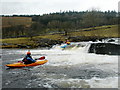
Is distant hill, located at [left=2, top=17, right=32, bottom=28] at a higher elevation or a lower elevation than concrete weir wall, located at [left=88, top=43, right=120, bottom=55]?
higher

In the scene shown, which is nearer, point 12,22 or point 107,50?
point 107,50

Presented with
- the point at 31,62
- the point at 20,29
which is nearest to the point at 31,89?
the point at 31,62

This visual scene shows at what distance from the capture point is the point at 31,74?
13875 millimetres

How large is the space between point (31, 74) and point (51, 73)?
1812mm

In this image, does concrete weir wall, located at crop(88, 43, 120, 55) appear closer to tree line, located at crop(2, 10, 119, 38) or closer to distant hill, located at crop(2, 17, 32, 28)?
tree line, located at crop(2, 10, 119, 38)

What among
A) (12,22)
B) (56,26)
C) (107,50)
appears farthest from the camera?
(12,22)

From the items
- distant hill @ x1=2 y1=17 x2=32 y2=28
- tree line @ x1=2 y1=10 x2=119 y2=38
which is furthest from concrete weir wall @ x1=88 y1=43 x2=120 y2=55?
distant hill @ x1=2 y1=17 x2=32 y2=28

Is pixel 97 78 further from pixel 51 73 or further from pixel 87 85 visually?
pixel 51 73

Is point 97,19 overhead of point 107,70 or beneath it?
overhead

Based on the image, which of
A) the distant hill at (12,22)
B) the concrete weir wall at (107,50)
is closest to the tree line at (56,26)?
the distant hill at (12,22)

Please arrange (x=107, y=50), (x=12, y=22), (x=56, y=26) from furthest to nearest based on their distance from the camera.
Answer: (x=12, y=22), (x=56, y=26), (x=107, y=50)

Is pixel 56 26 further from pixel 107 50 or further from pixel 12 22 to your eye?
pixel 107 50

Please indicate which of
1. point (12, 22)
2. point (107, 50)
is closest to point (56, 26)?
point (12, 22)

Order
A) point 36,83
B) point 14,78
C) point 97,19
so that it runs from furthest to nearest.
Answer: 1. point 97,19
2. point 14,78
3. point 36,83
